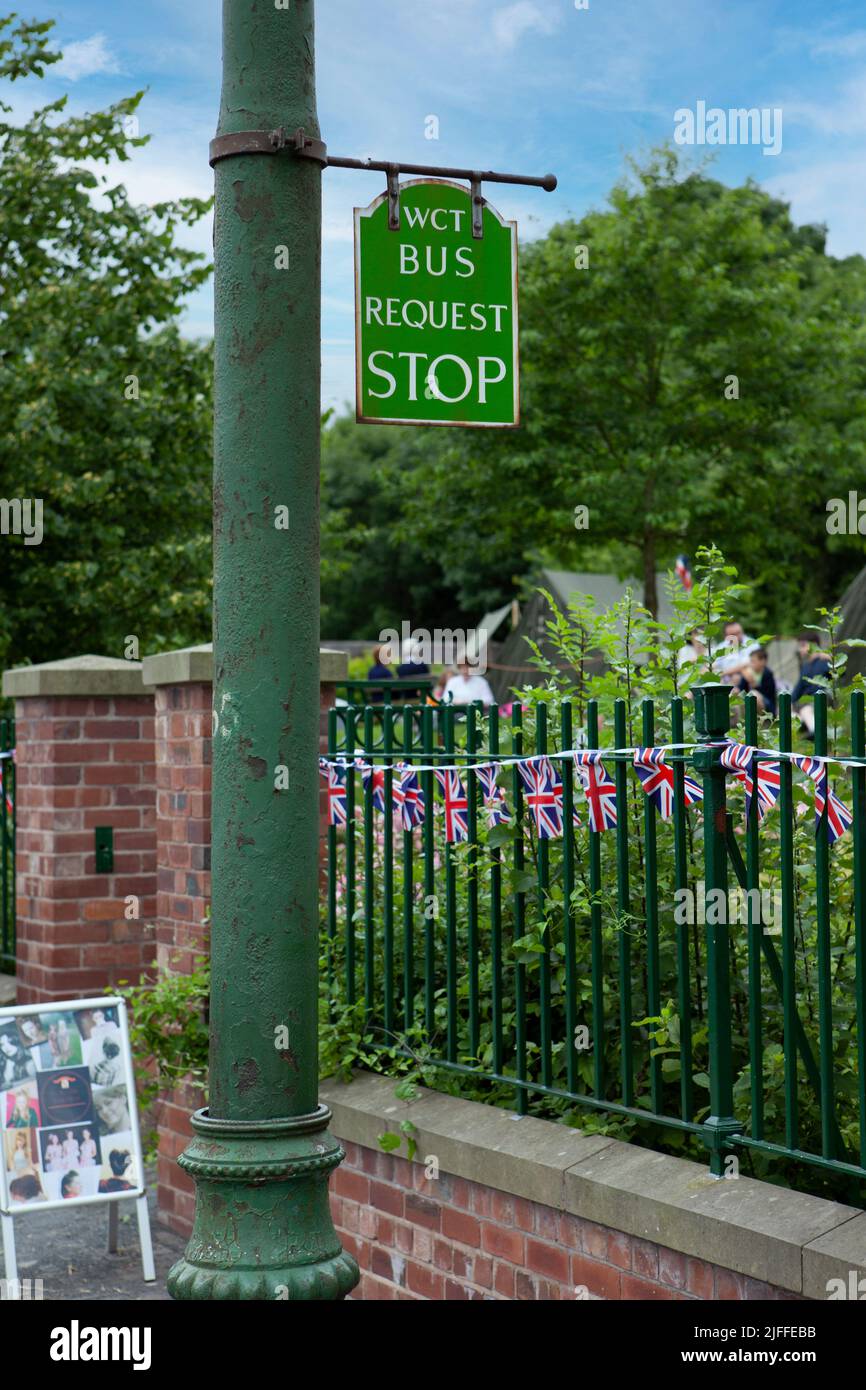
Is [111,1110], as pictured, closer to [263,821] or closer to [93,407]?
[263,821]

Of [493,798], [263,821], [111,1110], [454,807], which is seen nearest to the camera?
[263,821]

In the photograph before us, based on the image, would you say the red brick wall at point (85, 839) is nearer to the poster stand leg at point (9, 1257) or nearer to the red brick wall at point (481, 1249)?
the poster stand leg at point (9, 1257)

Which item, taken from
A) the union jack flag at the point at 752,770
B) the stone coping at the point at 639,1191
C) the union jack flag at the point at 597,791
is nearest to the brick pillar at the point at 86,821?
the stone coping at the point at 639,1191

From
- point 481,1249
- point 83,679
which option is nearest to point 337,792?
point 481,1249

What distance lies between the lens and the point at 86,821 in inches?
291

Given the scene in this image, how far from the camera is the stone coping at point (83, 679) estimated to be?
24.0ft

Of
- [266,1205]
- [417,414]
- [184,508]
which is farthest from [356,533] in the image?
[266,1205]

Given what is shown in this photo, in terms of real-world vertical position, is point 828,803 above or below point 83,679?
below

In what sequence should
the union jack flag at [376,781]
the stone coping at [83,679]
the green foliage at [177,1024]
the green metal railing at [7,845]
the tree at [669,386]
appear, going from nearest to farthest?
the union jack flag at [376,781]
the green foliage at [177,1024]
the stone coping at [83,679]
the green metal railing at [7,845]
the tree at [669,386]

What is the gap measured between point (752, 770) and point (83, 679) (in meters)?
4.28

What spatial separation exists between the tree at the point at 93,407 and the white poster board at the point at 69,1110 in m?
7.97

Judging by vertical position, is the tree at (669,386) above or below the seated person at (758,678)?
above

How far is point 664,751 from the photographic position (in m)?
4.05
